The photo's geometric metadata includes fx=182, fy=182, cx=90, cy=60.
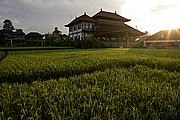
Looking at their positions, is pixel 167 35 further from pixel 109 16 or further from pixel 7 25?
pixel 7 25

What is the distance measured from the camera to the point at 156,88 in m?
3.20

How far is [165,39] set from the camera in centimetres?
4091

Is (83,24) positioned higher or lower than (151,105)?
higher

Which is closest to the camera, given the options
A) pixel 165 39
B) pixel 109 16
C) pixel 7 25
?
pixel 109 16

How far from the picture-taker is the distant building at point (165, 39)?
127ft

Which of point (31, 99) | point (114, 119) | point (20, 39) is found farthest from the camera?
point (20, 39)

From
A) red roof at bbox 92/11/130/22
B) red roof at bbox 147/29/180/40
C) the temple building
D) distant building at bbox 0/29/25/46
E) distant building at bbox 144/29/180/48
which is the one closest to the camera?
the temple building

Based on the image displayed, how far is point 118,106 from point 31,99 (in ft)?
4.10

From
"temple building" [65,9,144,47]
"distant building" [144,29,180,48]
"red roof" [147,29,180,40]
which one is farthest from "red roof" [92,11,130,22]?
"red roof" [147,29,180,40]

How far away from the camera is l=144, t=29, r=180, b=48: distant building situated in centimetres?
3873

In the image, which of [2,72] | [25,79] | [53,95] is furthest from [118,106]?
[2,72]

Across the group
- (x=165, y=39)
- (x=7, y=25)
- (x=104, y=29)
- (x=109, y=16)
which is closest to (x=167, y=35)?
(x=165, y=39)

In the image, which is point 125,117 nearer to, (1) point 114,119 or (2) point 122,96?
(1) point 114,119

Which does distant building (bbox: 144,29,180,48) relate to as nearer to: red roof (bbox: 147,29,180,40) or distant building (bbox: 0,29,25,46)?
red roof (bbox: 147,29,180,40)
